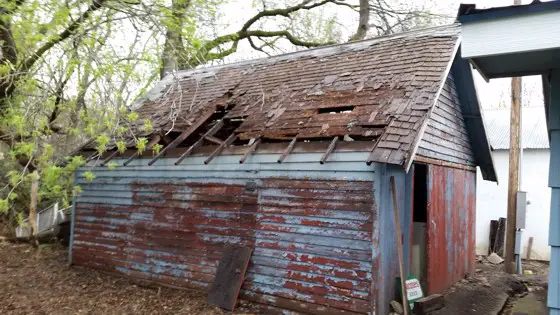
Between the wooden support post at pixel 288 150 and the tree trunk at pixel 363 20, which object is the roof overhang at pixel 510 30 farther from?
the tree trunk at pixel 363 20

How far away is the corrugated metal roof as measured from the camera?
15.1 m

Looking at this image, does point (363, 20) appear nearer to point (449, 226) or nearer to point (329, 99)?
point (329, 99)

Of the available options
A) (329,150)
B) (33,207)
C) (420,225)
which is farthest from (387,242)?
(33,207)

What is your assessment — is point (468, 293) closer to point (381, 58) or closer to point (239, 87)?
point (381, 58)

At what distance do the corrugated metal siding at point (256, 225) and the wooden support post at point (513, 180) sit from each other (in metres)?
6.63

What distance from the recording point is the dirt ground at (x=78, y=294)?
7383 millimetres

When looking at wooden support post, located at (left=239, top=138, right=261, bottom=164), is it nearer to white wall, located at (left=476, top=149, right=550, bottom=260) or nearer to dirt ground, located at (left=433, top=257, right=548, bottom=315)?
dirt ground, located at (left=433, top=257, right=548, bottom=315)

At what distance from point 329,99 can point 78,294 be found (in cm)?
611

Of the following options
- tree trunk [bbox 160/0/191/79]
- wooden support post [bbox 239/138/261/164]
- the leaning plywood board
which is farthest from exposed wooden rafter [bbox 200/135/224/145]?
the leaning plywood board

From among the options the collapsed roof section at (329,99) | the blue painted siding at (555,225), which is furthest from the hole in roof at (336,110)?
the blue painted siding at (555,225)

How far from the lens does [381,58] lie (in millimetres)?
8609

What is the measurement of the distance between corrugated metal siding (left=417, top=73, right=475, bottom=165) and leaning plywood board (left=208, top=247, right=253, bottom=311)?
3.45 meters

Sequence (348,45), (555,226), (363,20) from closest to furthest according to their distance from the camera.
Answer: (555,226), (348,45), (363,20)

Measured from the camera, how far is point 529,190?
15.0m
